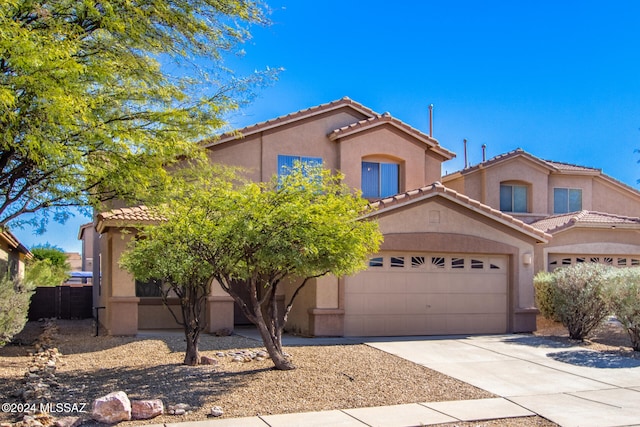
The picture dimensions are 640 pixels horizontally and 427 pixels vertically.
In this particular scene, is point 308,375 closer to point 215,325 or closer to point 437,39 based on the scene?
point 215,325

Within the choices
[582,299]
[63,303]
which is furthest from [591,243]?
[63,303]

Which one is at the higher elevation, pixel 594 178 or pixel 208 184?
pixel 594 178

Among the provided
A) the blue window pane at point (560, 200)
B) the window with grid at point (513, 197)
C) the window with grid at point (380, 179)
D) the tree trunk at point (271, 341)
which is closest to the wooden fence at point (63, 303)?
the window with grid at point (380, 179)

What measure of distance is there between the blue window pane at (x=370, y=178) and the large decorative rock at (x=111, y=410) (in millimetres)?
14285

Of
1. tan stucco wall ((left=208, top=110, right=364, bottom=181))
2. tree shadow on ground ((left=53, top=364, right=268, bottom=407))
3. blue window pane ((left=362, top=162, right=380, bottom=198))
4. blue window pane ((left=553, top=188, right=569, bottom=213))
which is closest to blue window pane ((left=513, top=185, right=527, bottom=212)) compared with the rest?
blue window pane ((left=553, top=188, right=569, bottom=213))

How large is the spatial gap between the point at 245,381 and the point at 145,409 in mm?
2368

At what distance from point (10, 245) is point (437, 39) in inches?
717

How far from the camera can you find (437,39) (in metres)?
20.2

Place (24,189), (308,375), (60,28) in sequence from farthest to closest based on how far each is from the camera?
(308,375) < (24,189) < (60,28)

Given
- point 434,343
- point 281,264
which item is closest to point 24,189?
point 281,264

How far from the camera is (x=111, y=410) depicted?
7891 mm

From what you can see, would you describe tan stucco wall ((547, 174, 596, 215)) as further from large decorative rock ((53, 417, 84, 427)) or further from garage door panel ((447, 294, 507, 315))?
large decorative rock ((53, 417, 84, 427))

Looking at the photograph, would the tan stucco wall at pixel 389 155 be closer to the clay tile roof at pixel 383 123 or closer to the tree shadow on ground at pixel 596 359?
the clay tile roof at pixel 383 123

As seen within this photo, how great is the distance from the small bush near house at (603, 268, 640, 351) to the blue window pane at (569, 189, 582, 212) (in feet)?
41.8
